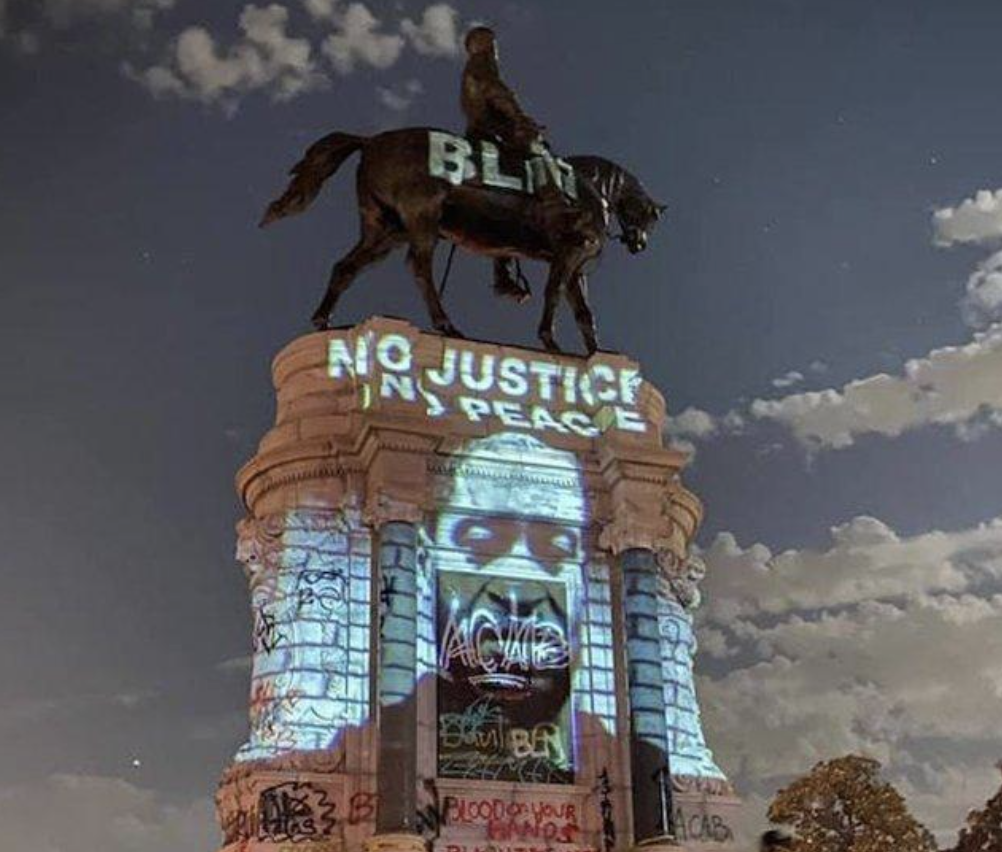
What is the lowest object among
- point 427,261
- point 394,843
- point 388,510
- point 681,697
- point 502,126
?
point 394,843

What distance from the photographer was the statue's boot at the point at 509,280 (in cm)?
3503

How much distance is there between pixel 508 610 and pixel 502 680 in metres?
1.42

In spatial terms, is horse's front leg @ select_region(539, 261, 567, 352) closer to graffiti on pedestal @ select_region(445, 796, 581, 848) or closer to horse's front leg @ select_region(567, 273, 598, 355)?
horse's front leg @ select_region(567, 273, 598, 355)

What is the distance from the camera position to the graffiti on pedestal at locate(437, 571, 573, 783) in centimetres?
2792

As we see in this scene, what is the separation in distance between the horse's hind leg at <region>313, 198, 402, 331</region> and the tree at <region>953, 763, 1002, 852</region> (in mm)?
27489

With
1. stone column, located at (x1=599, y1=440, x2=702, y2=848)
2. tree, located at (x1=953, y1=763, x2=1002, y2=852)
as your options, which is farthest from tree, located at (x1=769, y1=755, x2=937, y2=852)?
stone column, located at (x1=599, y1=440, x2=702, y2=848)

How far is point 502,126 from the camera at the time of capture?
33.8m

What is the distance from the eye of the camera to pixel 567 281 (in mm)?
33312

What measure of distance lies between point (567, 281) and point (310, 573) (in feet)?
30.4

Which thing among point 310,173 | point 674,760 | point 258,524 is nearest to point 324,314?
point 310,173

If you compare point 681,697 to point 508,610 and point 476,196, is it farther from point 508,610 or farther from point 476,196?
point 476,196

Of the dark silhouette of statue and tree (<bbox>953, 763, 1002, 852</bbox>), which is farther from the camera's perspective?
tree (<bbox>953, 763, 1002, 852</bbox>)

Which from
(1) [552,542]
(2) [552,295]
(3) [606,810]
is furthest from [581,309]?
(3) [606,810]

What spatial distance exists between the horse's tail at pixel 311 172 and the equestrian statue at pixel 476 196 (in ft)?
0.07
